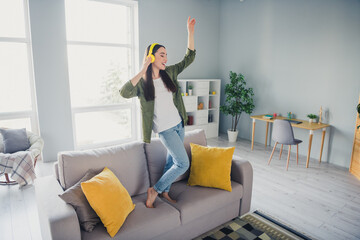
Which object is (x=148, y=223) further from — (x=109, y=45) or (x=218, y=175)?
(x=109, y=45)

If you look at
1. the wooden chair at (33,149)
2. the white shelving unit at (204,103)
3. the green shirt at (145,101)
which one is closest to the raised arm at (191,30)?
the green shirt at (145,101)

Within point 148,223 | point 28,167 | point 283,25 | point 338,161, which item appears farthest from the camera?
point 283,25

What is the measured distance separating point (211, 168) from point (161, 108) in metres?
0.72

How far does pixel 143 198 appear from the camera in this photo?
7.00 ft

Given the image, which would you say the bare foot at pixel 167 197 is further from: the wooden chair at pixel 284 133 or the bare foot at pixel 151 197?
the wooden chair at pixel 284 133

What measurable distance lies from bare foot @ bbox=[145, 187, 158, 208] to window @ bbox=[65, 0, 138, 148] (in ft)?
10.4

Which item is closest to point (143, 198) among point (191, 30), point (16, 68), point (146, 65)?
point (146, 65)

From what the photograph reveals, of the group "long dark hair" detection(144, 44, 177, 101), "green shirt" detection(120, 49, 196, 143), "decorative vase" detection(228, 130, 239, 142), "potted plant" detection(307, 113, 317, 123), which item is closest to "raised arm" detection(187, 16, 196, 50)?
"green shirt" detection(120, 49, 196, 143)

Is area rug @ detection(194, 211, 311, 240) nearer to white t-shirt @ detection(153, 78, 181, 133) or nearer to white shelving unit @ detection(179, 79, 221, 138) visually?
white t-shirt @ detection(153, 78, 181, 133)

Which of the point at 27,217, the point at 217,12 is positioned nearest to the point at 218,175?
the point at 27,217

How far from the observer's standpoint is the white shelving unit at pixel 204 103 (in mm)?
5484

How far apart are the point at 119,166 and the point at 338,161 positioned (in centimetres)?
366

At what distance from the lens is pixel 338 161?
13.6ft

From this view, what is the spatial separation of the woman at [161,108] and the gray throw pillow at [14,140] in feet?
7.76
